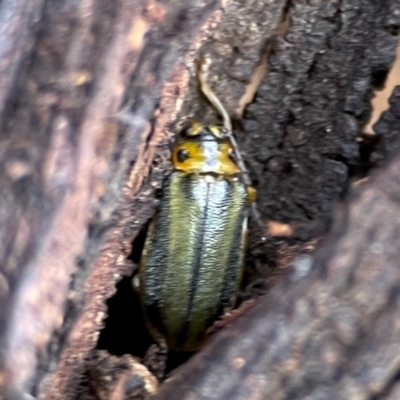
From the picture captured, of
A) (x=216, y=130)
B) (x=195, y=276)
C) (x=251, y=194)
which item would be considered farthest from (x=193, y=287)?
(x=216, y=130)

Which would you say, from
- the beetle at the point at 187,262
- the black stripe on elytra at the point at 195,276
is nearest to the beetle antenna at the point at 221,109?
the beetle at the point at 187,262

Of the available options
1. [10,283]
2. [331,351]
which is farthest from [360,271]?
[10,283]

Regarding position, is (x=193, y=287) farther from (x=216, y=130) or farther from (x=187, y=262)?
(x=216, y=130)

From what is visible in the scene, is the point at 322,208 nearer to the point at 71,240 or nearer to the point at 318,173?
Answer: the point at 318,173

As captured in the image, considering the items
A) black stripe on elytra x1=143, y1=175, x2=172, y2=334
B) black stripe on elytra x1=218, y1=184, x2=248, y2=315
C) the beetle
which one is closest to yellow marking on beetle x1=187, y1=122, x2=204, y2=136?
the beetle

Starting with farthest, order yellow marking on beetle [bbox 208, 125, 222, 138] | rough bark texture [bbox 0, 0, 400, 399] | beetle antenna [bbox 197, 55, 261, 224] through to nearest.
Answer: yellow marking on beetle [bbox 208, 125, 222, 138]
beetle antenna [bbox 197, 55, 261, 224]
rough bark texture [bbox 0, 0, 400, 399]

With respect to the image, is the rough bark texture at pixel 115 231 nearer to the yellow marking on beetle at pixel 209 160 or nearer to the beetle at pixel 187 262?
the beetle at pixel 187 262

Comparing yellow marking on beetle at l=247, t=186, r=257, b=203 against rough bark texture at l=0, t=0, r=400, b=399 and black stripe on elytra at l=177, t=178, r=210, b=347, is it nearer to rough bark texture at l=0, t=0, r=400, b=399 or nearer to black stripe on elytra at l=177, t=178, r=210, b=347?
black stripe on elytra at l=177, t=178, r=210, b=347

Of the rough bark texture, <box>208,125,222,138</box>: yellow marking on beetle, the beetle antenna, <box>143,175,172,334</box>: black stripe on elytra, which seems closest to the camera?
the rough bark texture
